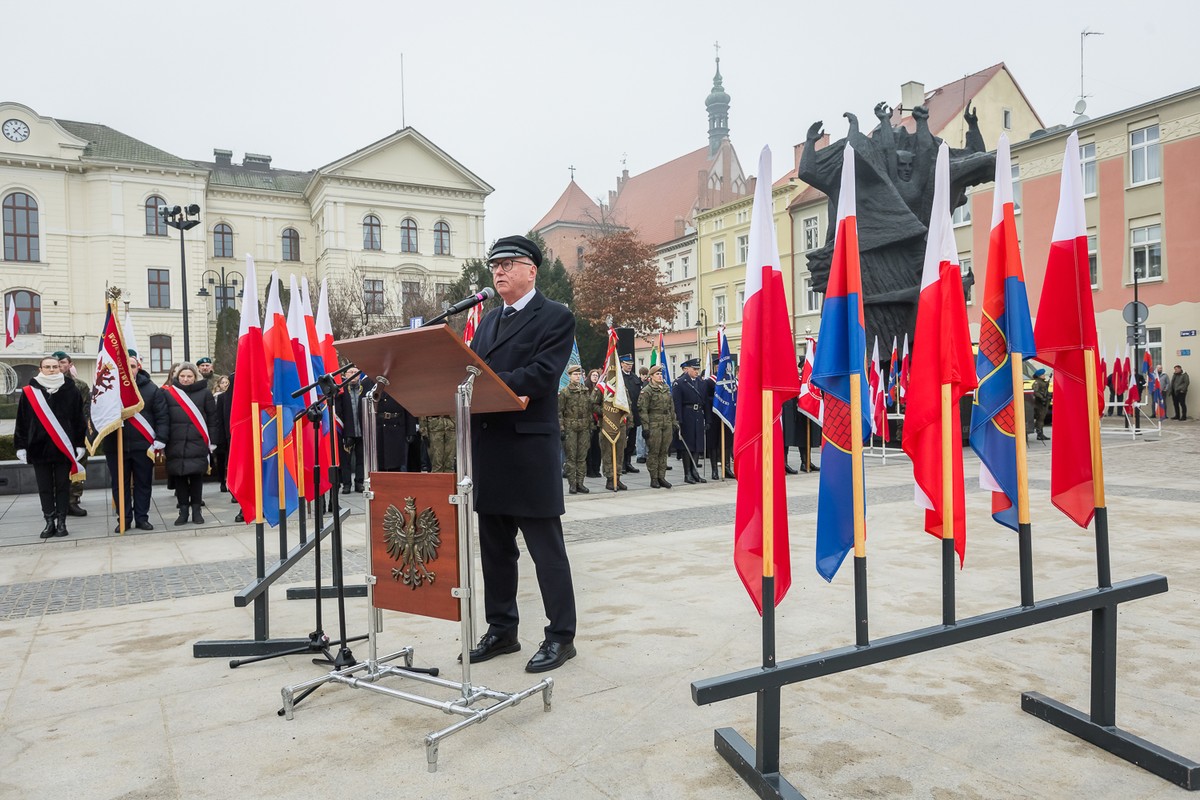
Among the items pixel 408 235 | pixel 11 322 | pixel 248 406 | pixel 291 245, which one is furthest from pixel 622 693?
pixel 291 245

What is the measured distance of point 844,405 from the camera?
3.05 m

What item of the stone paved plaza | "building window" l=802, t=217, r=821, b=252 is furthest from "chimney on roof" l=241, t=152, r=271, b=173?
the stone paved plaza

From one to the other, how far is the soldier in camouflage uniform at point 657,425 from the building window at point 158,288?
148ft

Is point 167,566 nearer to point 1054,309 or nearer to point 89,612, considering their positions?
point 89,612

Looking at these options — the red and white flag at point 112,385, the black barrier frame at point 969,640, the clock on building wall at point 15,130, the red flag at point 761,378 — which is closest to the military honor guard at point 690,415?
the red and white flag at point 112,385

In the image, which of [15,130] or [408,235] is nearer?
[15,130]

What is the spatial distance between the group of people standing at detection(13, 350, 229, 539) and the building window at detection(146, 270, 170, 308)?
1715 inches

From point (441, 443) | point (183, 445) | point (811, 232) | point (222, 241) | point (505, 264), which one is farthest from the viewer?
point (222, 241)

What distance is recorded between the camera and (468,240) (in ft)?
187

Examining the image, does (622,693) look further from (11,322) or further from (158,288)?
(158,288)

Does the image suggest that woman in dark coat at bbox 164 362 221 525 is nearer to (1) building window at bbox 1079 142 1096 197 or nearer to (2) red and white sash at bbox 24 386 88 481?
(2) red and white sash at bbox 24 386 88 481

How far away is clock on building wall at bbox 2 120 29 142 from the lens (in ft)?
153

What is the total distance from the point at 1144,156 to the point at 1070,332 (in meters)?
34.2

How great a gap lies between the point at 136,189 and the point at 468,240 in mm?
19615
